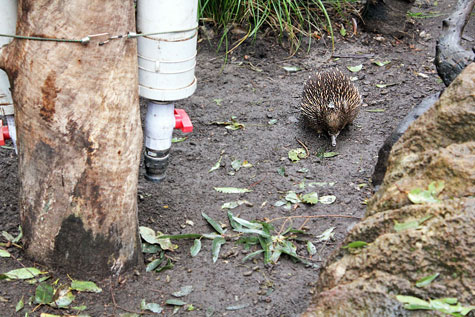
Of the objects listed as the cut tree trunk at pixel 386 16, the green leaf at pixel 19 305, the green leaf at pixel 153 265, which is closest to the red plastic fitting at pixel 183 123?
the green leaf at pixel 153 265

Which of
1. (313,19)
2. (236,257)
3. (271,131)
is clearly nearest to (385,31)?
(313,19)

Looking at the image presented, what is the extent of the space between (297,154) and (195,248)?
1.65 metres

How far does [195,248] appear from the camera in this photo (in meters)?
3.34

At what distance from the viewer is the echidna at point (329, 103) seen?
4.95 metres

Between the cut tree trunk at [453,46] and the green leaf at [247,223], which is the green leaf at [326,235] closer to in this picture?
the green leaf at [247,223]

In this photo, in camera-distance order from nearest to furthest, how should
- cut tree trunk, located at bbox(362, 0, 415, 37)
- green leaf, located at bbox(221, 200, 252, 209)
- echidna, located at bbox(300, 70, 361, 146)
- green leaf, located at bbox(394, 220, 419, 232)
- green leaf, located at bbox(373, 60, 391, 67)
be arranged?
green leaf, located at bbox(394, 220, 419, 232)
green leaf, located at bbox(221, 200, 252, 209)
echidna, located at bbox(300, 70, 361, 146)
green leaf, located at bbox(373, 60, 391, 67)
cut tree trunk, located at bbox(362, 0, 415, 37)

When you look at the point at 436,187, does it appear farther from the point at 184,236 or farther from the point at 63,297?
the point at 63,297

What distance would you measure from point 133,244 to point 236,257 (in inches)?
23.6

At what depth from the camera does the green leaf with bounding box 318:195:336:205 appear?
3.94 meters

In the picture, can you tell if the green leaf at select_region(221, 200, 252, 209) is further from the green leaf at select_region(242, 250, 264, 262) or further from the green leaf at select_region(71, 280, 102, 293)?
the green leaf at select_region(71, 280, 102, 293)

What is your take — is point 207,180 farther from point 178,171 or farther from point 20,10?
point 20,10

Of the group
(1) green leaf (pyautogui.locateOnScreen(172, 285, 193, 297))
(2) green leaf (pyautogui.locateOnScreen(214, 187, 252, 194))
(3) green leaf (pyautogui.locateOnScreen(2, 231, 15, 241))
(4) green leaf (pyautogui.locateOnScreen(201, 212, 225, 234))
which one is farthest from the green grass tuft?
(1) green leaf (pyautogui.locateOnScreen(172, 285, 193, 297))

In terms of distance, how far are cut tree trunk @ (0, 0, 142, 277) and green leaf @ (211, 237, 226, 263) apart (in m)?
0.53

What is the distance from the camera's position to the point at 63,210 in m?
2.78
